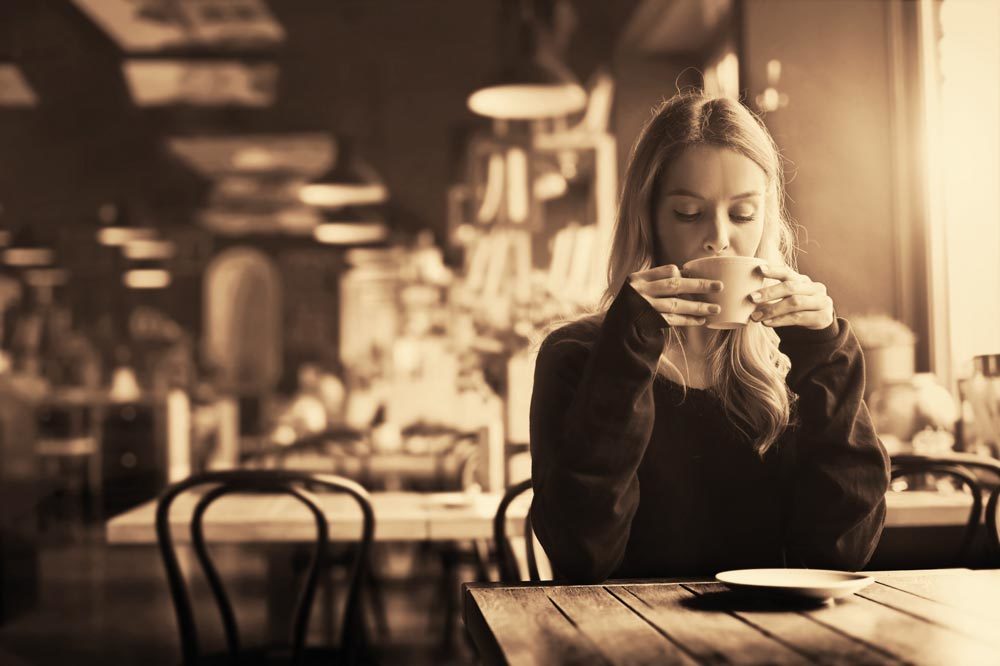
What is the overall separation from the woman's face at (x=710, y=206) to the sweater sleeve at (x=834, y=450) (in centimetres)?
15

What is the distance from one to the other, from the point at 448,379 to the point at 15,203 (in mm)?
7990

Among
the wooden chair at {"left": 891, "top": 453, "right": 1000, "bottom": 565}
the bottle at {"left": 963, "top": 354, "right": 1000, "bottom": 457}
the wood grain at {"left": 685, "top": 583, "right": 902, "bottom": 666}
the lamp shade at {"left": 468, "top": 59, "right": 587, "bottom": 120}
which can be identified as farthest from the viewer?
the lamp shade at {"left": 468, "top": 59, "right": 587, "bottom": 120}

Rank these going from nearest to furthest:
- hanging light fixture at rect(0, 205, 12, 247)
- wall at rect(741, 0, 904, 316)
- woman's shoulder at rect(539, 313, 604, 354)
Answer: woman's shoulder at rect(539, 313, 604, 354)
wall at rect(741, 0, 904, 316)
hanging light fixture at rect(0, 205, 12, 247)

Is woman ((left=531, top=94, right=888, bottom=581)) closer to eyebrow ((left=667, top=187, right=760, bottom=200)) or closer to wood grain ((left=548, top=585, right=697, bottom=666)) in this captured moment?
eyebrow ((left=667, top=187, right=760, bottom=200))

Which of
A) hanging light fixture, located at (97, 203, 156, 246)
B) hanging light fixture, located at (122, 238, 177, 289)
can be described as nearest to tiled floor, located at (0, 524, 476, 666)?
hanging light fixture, located at (97, 203, 156, 246)

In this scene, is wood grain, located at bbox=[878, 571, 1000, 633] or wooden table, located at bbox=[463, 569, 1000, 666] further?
wood grain, located at bbox=[878, 571, 1000, 633]

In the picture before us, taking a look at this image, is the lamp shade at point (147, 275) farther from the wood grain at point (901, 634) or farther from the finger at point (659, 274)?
the wood grain at point (901, 634)

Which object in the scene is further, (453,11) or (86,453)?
(86,453)

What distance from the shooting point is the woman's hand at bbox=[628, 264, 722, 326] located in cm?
132

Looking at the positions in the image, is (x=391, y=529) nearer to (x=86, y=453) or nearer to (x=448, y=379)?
(x=448, y=379)

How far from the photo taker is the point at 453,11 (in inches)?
292

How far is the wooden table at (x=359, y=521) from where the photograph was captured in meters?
2.58

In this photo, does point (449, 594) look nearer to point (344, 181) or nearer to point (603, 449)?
point (603, 449)

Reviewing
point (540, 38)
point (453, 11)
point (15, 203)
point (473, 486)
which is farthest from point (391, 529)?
point (15, 203)
